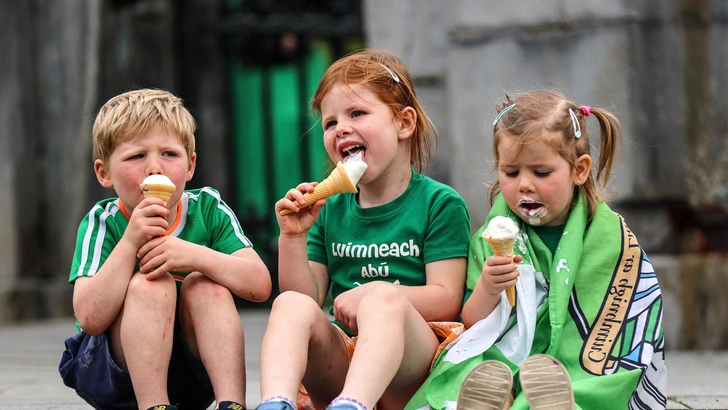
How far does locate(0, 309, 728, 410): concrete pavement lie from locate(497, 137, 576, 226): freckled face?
36.1 inches

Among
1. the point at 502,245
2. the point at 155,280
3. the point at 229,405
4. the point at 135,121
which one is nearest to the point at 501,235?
the point at 502,245

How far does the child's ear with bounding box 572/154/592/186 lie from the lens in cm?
289

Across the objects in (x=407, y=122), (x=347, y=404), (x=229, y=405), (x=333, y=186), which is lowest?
(x=229, y=405)

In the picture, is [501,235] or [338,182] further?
[338,182]

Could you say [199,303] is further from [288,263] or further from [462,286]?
[462,286]

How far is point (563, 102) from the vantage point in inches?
117

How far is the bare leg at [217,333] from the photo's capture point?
2707 millimetres

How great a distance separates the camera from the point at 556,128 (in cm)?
285

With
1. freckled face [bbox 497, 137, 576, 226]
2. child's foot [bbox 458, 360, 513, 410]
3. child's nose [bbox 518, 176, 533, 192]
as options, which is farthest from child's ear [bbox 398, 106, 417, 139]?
child's foot [bbox 458, 360, 513, 410]

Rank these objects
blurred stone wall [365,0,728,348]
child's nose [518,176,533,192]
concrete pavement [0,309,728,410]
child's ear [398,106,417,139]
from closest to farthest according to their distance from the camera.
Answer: child's nose [518,176,533,192]
child's ear [398,106,417,139]
concrete pavement [0,309,728,410]
blurred stone wall [365,0,728,348]

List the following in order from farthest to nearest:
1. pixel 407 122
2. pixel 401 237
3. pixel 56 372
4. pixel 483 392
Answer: pixel 56 372 → pixel 407 122 → pixel 401 237 → pixel 483 392

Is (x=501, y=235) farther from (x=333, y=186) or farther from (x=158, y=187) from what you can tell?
(x=158, y=187)

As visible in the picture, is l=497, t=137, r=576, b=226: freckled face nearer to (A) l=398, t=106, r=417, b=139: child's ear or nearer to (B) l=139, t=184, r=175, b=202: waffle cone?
(A) l=398, t=106, r=417, b=139: child's ear

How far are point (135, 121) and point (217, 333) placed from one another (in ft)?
2.20
